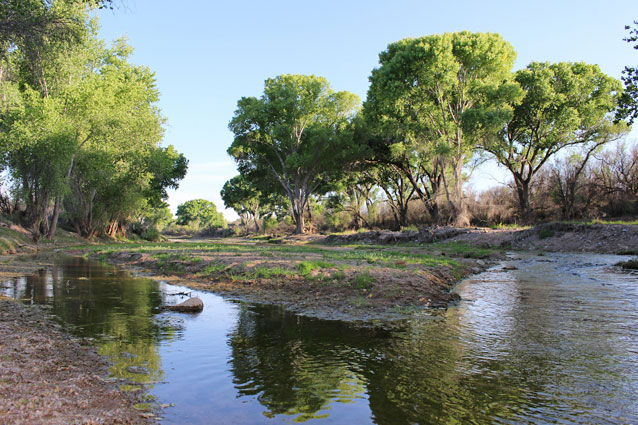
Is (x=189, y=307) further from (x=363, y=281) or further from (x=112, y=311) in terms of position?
(x=363, y=281)

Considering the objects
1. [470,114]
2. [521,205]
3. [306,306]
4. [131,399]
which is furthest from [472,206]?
[131,399]

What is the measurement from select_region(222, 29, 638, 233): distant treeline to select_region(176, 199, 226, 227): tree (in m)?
94.9

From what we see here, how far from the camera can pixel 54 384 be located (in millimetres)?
3771

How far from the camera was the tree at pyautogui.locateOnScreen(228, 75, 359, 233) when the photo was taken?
4150cm

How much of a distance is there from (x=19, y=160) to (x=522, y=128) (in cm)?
4060

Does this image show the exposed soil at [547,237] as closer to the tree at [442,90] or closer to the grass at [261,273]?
the tree at [442,90]

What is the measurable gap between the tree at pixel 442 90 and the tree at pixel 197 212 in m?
105

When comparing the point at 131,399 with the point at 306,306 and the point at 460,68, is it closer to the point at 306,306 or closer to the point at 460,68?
the point at 306,306

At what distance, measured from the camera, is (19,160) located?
1071 inches

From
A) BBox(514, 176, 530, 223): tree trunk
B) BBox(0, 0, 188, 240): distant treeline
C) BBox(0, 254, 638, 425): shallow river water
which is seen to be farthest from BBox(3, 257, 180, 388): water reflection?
BBox(514, 176, 530, 223): tree trunk

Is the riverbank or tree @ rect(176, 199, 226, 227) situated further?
tree @ rect(176, 199, 226, 227)

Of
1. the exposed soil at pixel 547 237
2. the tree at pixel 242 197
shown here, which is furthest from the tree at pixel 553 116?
the tree at pixel 242 197

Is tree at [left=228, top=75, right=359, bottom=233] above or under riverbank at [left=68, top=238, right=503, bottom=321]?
above

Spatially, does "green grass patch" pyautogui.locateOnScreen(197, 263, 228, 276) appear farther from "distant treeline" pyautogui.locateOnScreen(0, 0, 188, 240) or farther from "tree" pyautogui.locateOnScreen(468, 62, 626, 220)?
"tree" pyautogui.locateOnScreen(468, 62, 626, 220)
